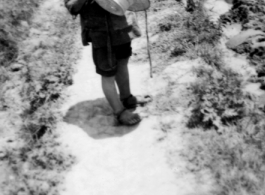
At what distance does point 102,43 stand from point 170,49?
6.70 feet

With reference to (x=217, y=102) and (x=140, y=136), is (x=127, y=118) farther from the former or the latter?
(x=217, y=102)

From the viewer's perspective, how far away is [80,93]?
4402mm

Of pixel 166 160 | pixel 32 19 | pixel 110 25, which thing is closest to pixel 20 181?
pixel 166 160

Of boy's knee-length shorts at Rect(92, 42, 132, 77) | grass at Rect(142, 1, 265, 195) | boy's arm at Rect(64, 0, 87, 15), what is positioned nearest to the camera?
grass at Rect(142, 1, 265, 195)

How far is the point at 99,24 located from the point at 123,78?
0.77 meters

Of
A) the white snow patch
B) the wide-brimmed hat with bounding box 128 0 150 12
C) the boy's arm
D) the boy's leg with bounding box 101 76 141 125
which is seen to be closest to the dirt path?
the boy's leg with bounding box 101 76 141 125

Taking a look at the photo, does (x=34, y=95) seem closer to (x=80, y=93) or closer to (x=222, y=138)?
(x=80, y=93)

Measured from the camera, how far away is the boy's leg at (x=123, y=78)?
11.8ft

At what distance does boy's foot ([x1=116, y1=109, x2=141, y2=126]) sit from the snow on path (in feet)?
0.24

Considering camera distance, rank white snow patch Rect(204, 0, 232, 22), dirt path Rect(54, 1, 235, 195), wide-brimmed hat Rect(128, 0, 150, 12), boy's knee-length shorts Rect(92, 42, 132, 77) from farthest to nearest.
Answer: white snow patch Rect(204, 0, 232, 22)
wide-brimmed hat Rect(128, 0, 150, 12)
boy's knee-length shorts Rect(92, 42, 132, 77)
dirt path Rect(54, 1, 235, 195)

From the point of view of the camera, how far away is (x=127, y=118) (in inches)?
140

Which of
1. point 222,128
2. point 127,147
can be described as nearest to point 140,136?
point 127,147

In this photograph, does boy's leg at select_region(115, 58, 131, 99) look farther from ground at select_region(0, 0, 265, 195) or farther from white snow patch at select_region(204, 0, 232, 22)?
white snow patch at select_region(204, 0, 232, 22)

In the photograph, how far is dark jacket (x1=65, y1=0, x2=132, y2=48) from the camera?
311 centimetres
